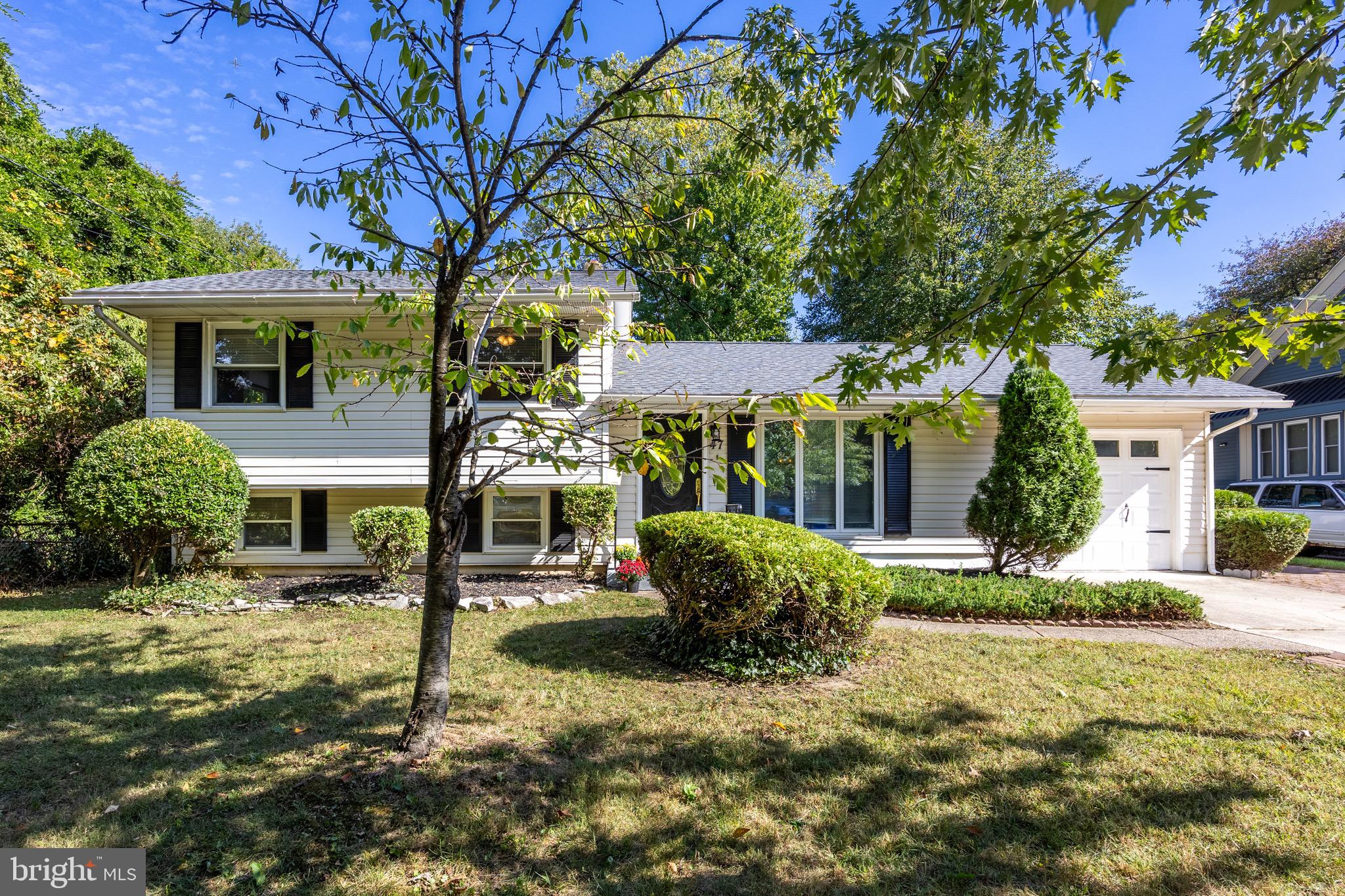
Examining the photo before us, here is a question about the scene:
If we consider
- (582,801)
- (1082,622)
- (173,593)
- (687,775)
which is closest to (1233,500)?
(1082,622)

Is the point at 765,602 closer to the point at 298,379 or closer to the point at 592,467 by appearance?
the point at 592,467

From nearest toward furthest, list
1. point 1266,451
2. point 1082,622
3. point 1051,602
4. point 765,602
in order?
point 765,602 < point 1082,622 < point 1051,602 < point 1266,451

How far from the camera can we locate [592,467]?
27.7ft

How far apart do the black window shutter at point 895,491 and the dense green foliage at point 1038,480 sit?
4.16ft

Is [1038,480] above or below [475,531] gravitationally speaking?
above

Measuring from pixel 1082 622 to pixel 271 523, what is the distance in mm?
11466

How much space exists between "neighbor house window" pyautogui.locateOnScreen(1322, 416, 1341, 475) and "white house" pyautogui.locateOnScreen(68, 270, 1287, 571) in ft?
21.3

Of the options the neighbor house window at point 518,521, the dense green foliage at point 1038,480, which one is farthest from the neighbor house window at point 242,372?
the dense green foliage at point 1038,480

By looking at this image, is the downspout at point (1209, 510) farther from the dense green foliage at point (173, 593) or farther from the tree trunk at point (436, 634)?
the dense green foliage at point (173, 593)

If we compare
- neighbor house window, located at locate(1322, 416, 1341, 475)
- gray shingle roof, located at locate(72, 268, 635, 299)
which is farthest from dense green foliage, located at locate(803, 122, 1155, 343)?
gray shingle roof, located at locate(72, 268, 635, 299)

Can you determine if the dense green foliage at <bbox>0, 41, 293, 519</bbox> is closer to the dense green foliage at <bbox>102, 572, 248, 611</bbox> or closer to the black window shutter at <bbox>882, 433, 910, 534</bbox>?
the dense green foliage at <bbox>102, 572, 248, 611</bbox>

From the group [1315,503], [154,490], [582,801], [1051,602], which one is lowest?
[582,801]

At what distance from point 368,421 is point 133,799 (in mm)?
6789

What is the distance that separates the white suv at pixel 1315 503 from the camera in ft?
41.0
